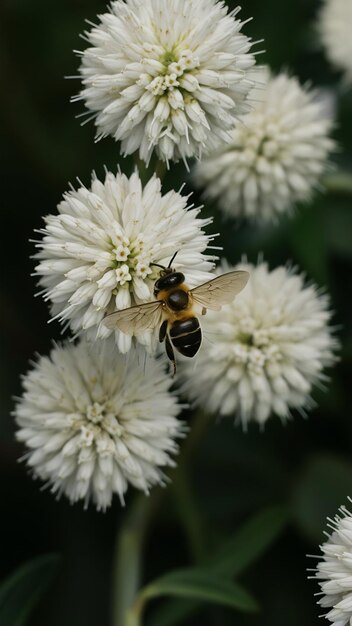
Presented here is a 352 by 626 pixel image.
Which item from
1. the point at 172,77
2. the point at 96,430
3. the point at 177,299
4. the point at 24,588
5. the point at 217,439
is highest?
the point at 172,77

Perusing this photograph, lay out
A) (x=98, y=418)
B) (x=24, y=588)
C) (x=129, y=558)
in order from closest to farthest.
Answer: (x=98, y=418) < (x=24, y=588) < (x=129, y=558)

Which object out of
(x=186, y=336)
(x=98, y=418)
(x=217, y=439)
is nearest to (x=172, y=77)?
(x=186, y=336)

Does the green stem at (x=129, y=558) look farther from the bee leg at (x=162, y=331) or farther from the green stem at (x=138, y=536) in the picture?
the bee leg at (x=162, y=331)

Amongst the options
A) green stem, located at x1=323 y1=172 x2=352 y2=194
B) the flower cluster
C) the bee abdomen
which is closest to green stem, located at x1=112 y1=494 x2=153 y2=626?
the flower cluster

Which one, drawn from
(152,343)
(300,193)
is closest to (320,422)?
(300,193)

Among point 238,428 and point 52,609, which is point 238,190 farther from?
point 52,609

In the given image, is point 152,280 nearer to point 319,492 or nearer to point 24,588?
point 24,588

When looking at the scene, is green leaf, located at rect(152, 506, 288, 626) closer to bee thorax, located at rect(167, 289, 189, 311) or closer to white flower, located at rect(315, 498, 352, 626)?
white flower, located at rect(315, 498, 352, 626)
